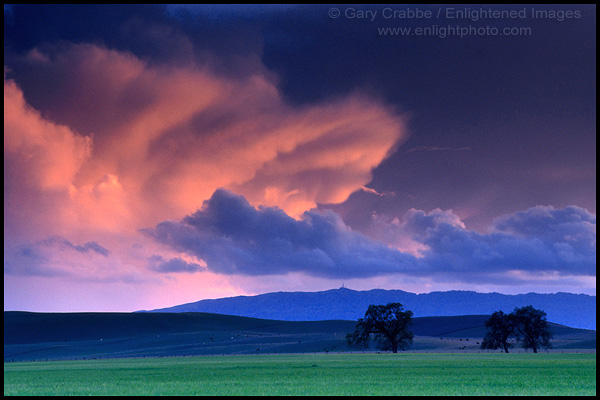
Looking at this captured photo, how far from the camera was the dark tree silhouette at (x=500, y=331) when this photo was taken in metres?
109

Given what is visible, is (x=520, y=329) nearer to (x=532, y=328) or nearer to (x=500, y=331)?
(x=532, y=328)

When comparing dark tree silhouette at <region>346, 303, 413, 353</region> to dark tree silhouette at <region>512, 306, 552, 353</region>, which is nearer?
dark tree silhouette at <region>346, 303, 413, 353</region>

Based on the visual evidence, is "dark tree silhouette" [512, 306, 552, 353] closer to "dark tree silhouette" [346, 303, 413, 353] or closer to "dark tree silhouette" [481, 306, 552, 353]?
"dark tree silhouette" [481, 306, 552, 353]

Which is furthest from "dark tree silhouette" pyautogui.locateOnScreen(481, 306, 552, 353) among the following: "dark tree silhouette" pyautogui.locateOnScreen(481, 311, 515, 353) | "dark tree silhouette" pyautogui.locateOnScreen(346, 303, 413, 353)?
"dark tree silhouette" pyautogui.locateOnScreen(346, 303, 413, 353)

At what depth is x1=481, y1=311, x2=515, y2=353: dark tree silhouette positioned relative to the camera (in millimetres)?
108688

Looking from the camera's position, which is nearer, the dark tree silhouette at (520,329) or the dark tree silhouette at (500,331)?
the dark tree silhouette at (520,329)

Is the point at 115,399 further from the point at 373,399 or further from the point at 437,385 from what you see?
the point at 437,385

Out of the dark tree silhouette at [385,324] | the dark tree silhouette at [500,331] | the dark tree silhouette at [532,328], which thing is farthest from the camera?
the dark tree silhouette at [500,331]

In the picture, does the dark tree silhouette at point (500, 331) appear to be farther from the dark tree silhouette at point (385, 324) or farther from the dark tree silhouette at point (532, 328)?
the dark tree silhouette at point (385, 324)

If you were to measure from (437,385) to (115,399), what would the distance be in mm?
18213

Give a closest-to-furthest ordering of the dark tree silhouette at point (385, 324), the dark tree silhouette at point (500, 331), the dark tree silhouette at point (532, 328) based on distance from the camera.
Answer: the dark tree silhouette at point (385, 324)
the dark tree silhouette at point (532, 328)
the dark tree silhouette at point (500, 331)

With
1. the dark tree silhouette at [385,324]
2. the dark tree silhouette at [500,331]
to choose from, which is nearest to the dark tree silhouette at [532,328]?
the dark tree silhouette at [500,331]

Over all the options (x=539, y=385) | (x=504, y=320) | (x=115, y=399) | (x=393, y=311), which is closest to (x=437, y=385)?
(x=539, y=385)

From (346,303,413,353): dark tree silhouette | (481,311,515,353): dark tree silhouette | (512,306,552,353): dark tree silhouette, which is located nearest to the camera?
(346,303,413,353): dark tree silhouette
